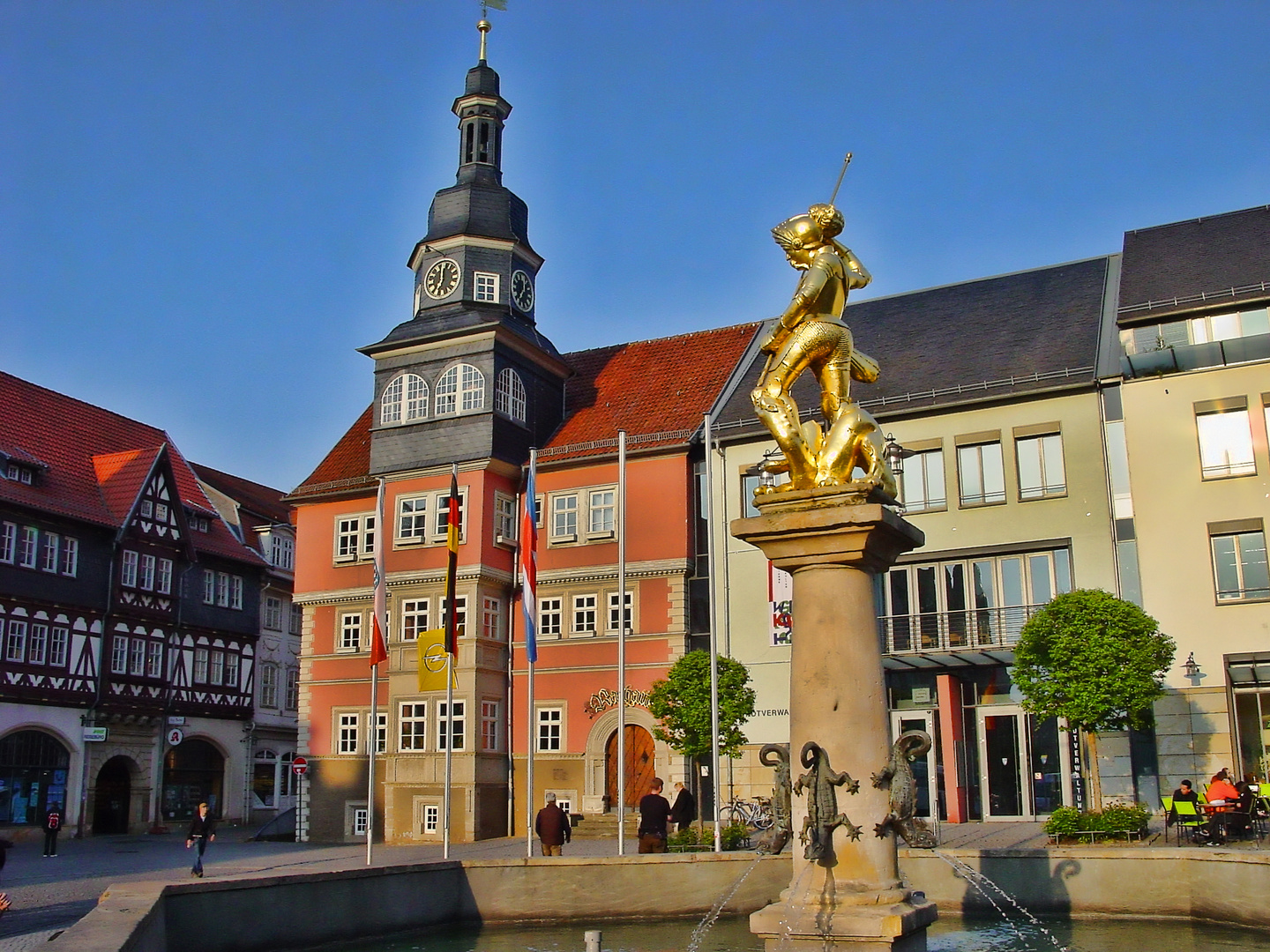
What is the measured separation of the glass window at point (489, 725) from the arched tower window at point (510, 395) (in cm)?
→ 845

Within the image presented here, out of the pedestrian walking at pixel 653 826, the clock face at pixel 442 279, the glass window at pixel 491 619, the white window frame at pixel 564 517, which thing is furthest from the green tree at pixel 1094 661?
the clock face at pixel 442 279

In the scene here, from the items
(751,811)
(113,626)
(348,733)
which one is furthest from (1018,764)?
(113,626)

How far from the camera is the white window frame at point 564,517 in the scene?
36.8 metres

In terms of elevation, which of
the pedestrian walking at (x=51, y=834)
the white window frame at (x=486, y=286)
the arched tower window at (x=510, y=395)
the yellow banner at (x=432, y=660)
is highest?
the white window frame at (x=486, y=286)

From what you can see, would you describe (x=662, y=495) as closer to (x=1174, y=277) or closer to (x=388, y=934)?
(x=1174, y=277)

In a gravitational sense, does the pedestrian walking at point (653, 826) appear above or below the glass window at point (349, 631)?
below

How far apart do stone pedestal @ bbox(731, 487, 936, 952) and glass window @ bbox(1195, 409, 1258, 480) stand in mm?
21471

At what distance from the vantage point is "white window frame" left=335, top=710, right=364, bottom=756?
38.5m

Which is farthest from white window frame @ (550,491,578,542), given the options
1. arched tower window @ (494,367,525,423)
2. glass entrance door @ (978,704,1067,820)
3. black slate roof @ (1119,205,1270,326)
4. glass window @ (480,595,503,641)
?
black slate roof @ (1119,205,1270,326)

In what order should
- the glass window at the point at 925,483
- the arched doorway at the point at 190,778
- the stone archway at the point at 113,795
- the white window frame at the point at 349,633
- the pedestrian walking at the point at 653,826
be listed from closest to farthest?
1. the pedestrian walking at the point at 653,826
2. the glass window at the point at 925,483
3. the white window frame at the point at 349,633
4. the stone archway at the point at 113,795
5. the arched doorway at the point at 190,778

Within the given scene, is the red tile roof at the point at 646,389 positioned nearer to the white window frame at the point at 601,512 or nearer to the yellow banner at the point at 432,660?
the white window frame at the point at 601,512

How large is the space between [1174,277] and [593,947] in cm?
2759

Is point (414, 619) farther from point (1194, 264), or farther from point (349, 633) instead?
point (1194, 264)

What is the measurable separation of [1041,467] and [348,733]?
71.6 feet
